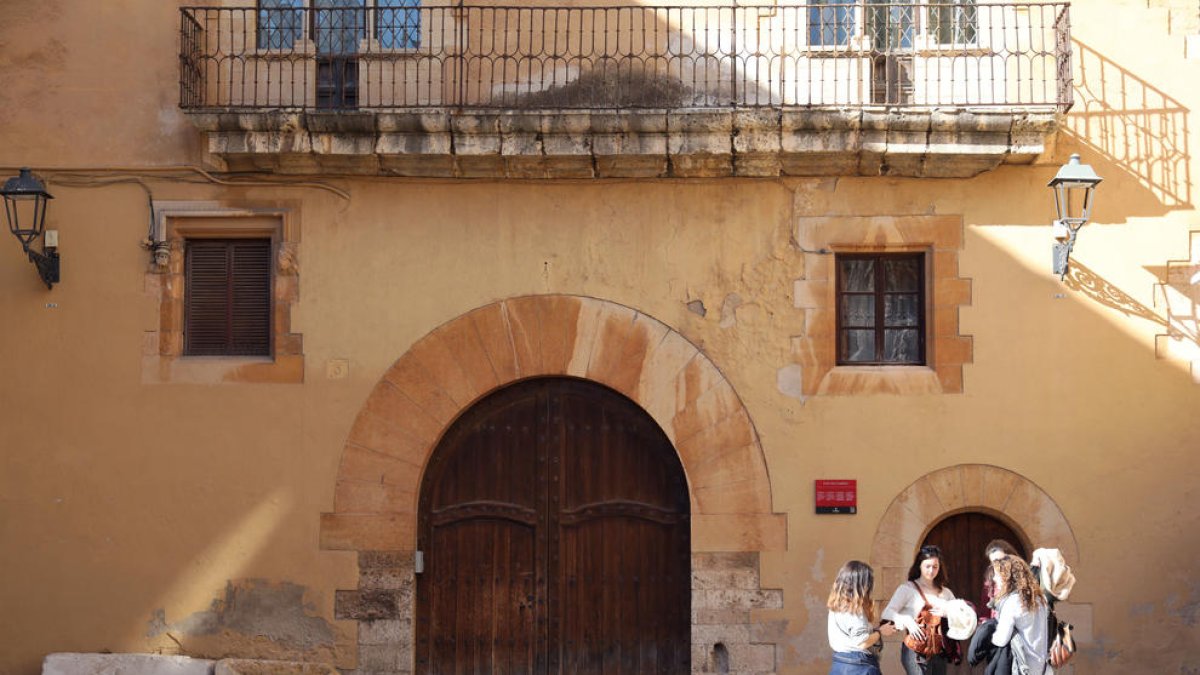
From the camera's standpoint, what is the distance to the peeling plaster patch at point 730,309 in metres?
9.39

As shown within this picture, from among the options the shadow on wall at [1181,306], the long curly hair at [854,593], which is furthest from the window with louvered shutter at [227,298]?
the shadow on wall at [1181,306]

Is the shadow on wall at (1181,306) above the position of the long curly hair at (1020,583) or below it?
above

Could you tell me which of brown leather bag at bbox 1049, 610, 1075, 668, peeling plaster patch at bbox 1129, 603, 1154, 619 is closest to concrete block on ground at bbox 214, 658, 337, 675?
brown leather bag at bbox 1049, 610, 1075, 668

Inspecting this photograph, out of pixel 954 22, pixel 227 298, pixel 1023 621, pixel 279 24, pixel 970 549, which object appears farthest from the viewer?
pixel 279 24

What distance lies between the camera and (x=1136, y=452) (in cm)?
912

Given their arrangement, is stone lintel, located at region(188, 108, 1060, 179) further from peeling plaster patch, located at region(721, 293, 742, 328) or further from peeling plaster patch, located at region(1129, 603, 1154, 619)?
peeling plaster patch, located at region(1129, 603, 1154, 619)

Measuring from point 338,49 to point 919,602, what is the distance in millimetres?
5639

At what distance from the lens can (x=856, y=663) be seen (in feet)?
22.6

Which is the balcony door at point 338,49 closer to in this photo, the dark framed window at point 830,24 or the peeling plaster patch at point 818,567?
the dark framed window at point 830,24

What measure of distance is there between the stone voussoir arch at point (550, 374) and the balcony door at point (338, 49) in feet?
6.10

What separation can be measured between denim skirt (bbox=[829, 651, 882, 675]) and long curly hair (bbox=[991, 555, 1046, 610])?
2.48ft

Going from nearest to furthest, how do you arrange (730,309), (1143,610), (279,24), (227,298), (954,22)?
(1143,610), (730,309), (954,22), (227,298), (279,24)

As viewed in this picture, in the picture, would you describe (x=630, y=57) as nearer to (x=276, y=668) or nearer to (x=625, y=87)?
(x=625, y=87)

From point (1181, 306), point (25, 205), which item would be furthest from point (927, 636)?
point (25, 205)
